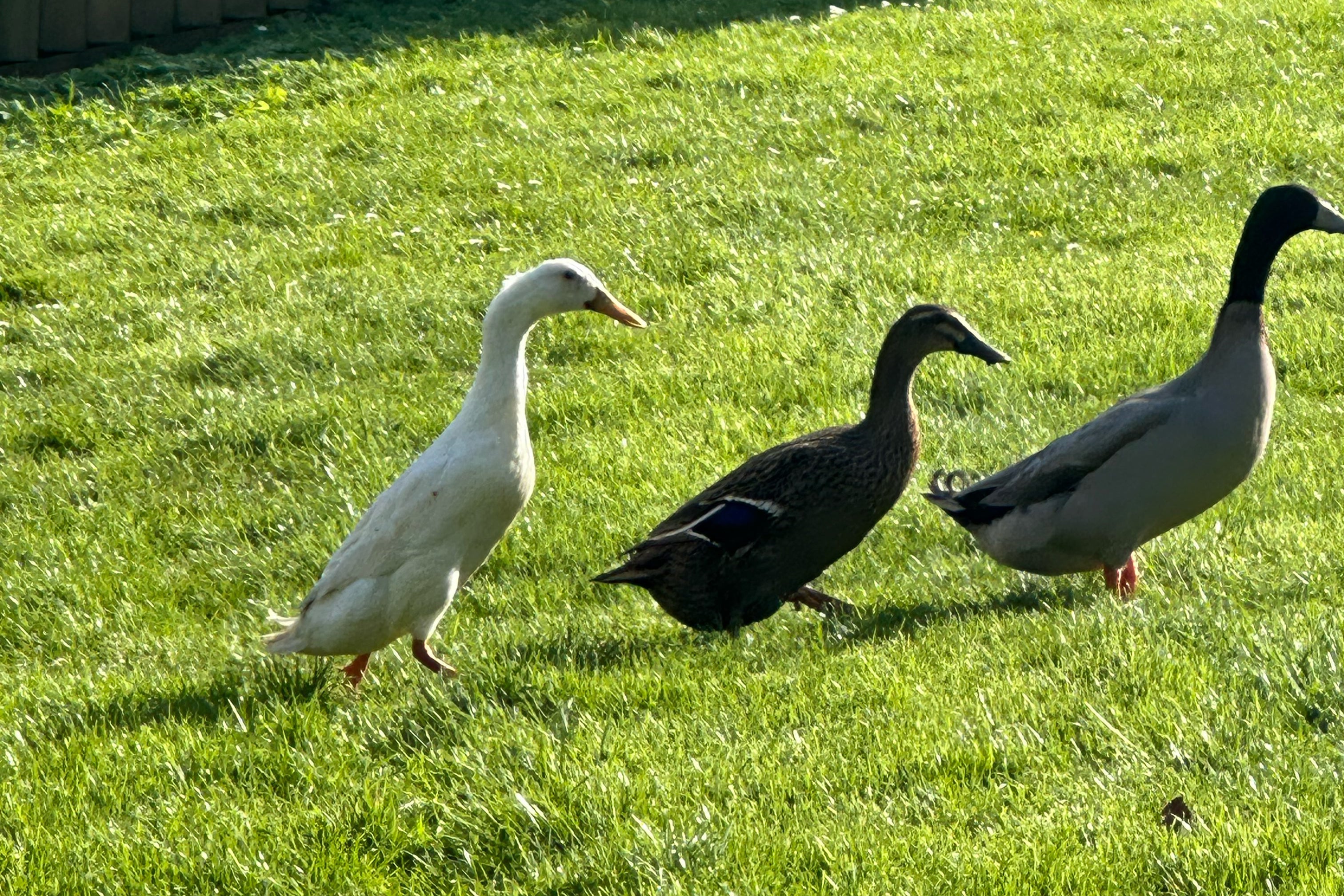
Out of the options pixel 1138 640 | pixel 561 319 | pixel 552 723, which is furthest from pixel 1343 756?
pixel 561 319

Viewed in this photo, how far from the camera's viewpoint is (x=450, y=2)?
14.5 m

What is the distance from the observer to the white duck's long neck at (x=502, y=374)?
5.48 m

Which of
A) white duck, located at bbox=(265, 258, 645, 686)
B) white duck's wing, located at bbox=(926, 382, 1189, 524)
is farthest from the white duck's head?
white duck's wing, located at bbox=(926, 382, 1189, 524)

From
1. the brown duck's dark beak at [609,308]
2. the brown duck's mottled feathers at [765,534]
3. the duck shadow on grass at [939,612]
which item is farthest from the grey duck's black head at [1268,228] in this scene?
the brown duck's dark beak at [609,308]

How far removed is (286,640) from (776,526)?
1.68m

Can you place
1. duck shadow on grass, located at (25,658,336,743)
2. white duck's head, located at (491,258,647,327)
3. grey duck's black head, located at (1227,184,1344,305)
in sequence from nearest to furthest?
duck shadow on grass, located at (25,658,336,743)
white duck's head, located at (491,258,647,327)
grey duck's black head, located at (1227,184,1344,305)

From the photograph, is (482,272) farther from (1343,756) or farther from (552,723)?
(1343,756)

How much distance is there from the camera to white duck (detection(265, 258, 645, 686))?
17.5 feet

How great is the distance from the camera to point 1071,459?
5801 millimetres

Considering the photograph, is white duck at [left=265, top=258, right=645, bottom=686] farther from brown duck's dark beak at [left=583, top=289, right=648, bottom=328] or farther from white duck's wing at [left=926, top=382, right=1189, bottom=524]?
white duck's wing at [left=926, top=382, right=1189, bottom=524]

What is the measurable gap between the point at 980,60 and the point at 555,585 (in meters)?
7.86

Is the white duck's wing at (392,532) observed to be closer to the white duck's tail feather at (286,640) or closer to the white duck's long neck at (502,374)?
the white duck's tail feather at (286,640)

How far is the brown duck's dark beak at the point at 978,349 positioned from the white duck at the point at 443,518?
1.18 meters

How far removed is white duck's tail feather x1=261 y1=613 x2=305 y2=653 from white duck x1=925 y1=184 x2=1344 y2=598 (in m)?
2.31
